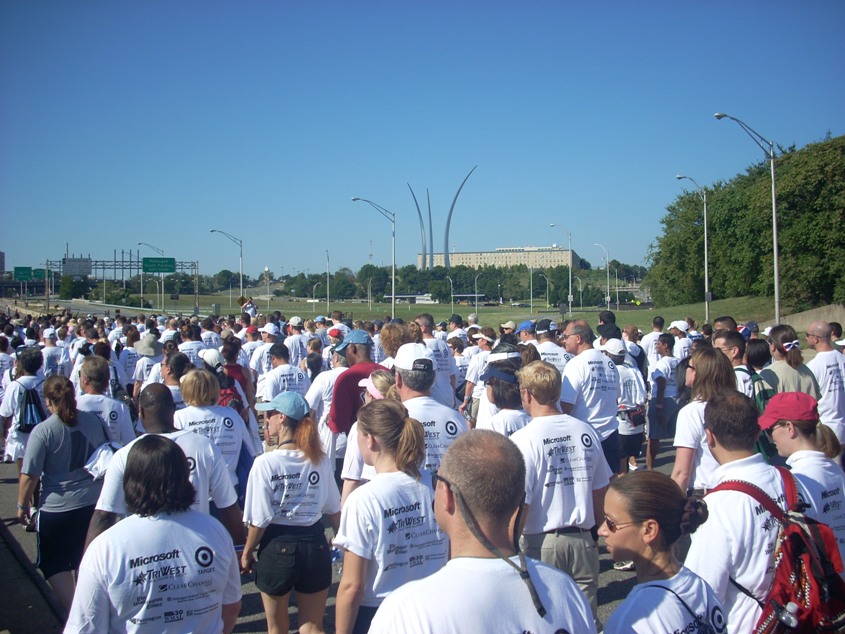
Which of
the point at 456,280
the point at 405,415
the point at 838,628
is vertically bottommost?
the point at 838,628

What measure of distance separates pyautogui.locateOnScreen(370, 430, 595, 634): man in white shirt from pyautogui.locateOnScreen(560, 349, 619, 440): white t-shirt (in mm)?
4399

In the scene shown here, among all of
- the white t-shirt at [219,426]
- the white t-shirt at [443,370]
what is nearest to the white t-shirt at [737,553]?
the white t-shirt at [219,426]

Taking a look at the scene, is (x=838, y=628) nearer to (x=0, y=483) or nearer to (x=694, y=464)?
(x=694, y=464)

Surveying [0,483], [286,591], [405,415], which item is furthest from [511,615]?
[0,483]

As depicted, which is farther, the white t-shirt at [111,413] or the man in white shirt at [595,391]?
the man in white shirt at [595,391]

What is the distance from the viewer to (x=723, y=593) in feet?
9.59

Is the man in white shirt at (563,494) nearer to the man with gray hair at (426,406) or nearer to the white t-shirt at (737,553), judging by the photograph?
the man with gray hair at (426,406)

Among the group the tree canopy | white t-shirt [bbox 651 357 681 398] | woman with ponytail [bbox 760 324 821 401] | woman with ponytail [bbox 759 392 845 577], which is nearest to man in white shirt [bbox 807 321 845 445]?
woman with ponytail [bbox 760 324 821 401]

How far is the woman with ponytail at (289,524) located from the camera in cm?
405

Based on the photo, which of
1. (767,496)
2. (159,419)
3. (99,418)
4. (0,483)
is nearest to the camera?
(767,496)

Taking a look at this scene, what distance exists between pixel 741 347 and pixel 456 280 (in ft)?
450

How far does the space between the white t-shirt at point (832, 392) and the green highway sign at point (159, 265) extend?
254 feet

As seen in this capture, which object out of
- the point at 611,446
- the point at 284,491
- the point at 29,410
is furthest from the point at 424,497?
the point at 29,410

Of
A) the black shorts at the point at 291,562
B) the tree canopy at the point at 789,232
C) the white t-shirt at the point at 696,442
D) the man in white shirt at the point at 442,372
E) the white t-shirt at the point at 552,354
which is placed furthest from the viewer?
the tree canopy at the point at 789,232
